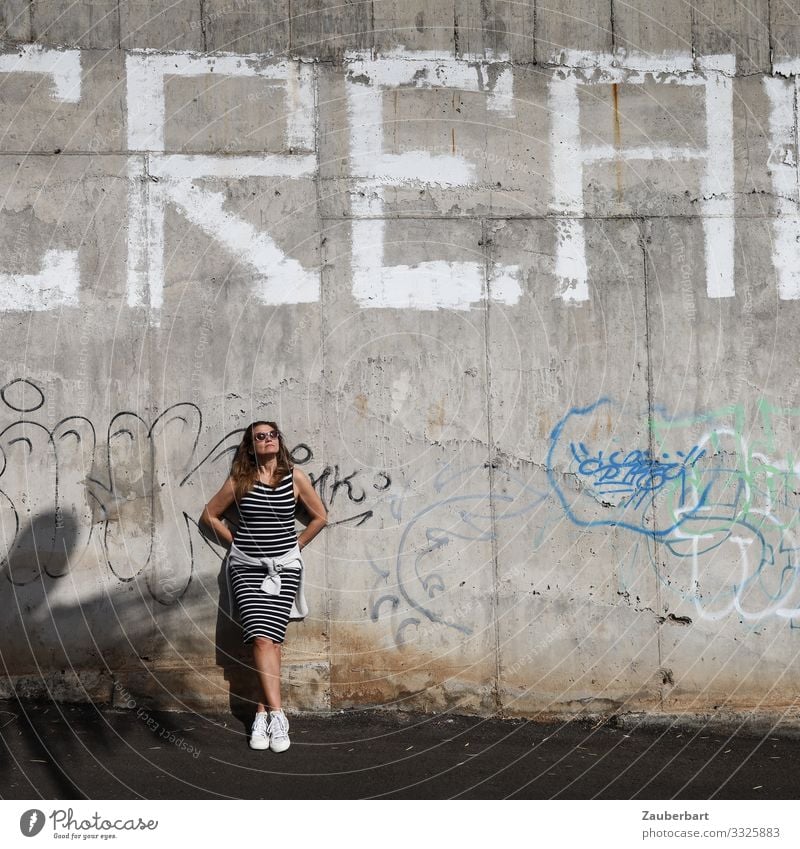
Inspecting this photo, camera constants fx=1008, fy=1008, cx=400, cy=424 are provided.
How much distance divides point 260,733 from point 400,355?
2.39 metres

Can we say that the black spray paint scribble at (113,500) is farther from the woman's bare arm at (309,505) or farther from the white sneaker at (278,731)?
the white sneaker at (278,731)

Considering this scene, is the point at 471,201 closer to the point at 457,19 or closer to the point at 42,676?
the point at 457,19

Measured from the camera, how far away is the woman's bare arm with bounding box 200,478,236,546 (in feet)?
20.0

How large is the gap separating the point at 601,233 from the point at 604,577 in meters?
2.16

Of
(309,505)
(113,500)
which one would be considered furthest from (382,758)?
(113,500)

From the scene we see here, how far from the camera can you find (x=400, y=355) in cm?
628

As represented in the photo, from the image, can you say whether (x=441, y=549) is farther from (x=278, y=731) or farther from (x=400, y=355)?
(x=278, y=731)

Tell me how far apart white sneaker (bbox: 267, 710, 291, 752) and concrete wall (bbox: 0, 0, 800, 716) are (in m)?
0.49

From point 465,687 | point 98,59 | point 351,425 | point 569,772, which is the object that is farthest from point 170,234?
point 569,772
